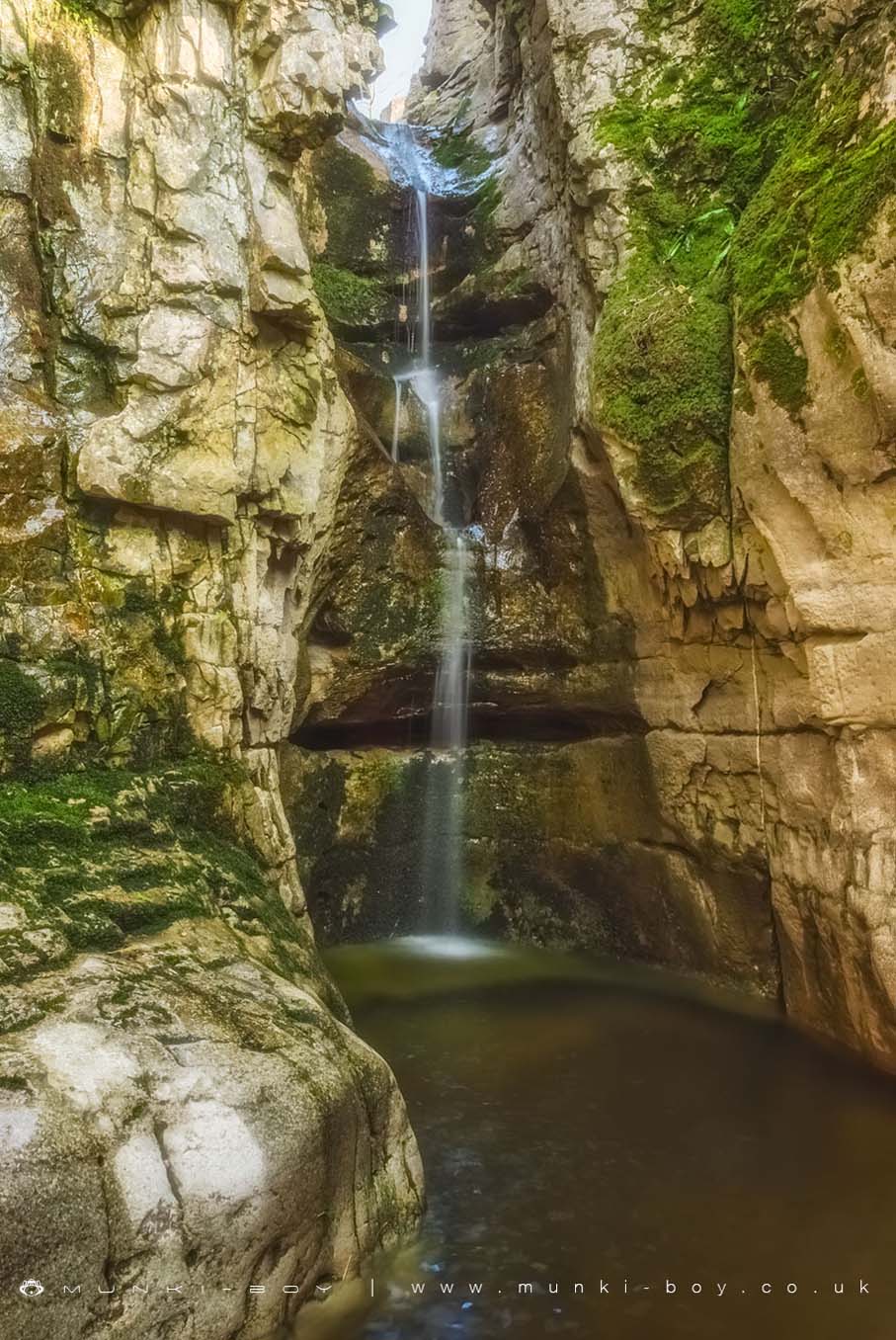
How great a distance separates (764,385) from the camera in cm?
616

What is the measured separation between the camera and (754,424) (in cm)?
630

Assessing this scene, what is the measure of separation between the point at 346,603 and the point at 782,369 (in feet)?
14.6

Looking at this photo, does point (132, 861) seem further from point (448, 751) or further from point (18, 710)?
point (448, 751)

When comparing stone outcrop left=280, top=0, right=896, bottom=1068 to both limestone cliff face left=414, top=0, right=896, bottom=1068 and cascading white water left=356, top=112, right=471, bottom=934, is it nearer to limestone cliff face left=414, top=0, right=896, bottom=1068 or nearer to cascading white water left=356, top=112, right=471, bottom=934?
limestone cliff face left=414, top=0, right=896, bottom=1068

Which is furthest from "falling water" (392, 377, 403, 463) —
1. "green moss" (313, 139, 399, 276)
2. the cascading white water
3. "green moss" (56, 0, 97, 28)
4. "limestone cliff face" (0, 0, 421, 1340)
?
"green moss" (56, 0, 97, 28)

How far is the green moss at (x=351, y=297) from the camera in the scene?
1042 centimetres

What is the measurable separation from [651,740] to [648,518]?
204cm

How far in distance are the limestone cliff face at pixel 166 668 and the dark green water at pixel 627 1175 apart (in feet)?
1.50

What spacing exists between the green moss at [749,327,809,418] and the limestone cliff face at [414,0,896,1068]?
0.06 ft

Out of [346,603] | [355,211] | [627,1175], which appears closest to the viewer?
[627,1175]

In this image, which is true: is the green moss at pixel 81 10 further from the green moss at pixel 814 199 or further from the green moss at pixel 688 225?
the green moss at pixel 814 199

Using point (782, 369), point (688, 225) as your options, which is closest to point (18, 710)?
point (782, 369)

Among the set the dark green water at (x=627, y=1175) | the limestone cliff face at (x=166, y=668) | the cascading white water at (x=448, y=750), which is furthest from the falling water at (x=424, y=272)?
the dark green water at (x=627, y=1175)

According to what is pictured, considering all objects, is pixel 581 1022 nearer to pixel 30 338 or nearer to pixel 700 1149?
pixel 700 1149
